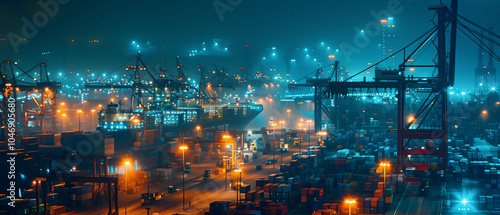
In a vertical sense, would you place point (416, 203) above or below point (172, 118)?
below

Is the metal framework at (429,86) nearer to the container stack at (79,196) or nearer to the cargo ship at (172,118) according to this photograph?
the container stack at (79,196)

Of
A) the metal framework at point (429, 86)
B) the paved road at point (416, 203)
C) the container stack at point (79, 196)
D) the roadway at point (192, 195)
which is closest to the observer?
the paved road at point (416, 203)

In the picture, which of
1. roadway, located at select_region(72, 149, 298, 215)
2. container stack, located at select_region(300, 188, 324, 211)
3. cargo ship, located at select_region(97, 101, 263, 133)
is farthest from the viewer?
cargo ship, located at select_region(97, 101, 263, 133)

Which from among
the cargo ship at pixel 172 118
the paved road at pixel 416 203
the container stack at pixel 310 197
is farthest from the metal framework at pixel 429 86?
the cargo ship at pixel 172 118

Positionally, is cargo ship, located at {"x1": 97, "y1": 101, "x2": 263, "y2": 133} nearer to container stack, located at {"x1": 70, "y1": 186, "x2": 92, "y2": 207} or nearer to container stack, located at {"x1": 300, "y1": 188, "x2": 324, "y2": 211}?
container stack, located at {"x1": 70, "y1": 186, "x2": 92, "y2": 207}

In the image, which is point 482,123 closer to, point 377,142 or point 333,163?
point 377,142

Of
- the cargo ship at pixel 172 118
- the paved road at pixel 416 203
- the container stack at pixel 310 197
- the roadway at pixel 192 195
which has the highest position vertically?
the cargo ship at pixel 172 118

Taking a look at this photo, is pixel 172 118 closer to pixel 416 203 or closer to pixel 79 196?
pixel 79 196

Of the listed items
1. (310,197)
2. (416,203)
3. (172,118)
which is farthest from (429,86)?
(172,118)

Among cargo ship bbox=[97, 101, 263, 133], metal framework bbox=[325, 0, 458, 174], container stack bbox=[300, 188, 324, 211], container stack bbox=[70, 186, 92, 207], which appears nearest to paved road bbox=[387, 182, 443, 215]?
metal framework bbox=[325, 0, 458, 174]
